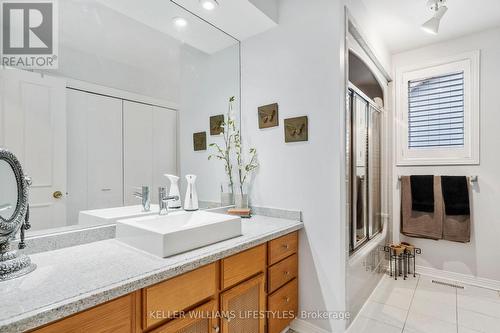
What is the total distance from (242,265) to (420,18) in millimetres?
2589

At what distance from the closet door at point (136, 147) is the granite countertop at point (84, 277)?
0.36 m

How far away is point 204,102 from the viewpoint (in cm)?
212

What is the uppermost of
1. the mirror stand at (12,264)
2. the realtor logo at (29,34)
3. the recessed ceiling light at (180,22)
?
the recessed ceiling light at (180,22)

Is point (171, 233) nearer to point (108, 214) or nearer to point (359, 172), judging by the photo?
point (108, 214)

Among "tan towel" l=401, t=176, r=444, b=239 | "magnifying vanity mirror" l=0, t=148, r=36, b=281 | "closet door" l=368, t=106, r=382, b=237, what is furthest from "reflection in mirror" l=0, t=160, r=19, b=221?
"tan towel" l=401, t=176, r=444, b=239

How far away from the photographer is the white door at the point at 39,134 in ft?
3.75

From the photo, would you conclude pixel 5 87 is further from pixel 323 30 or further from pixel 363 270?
pixel 363 270

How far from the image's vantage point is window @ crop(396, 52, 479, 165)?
2.70 meters

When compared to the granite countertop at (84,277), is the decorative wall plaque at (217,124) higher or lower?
higher

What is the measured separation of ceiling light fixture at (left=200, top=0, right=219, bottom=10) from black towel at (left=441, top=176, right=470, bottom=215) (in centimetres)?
271

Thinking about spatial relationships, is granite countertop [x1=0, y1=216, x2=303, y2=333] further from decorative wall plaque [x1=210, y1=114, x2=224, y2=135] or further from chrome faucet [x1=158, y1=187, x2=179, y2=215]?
decorative wall plaque [x1=210, y1=114, x2=224, y2=135]

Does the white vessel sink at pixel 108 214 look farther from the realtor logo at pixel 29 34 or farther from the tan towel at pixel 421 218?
the tan towel at pixel 421 218

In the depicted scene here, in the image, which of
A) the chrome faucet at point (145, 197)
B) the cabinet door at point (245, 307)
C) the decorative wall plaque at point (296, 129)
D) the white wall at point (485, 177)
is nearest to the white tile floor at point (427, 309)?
the white wall at point (485, 177)

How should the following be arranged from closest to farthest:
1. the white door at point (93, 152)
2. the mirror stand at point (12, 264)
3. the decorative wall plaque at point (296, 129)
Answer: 1. the mirror stand at point (12, 264)
2. the white door at point (93, 152)
3. the decorative wall plaque at point (296, 129)
